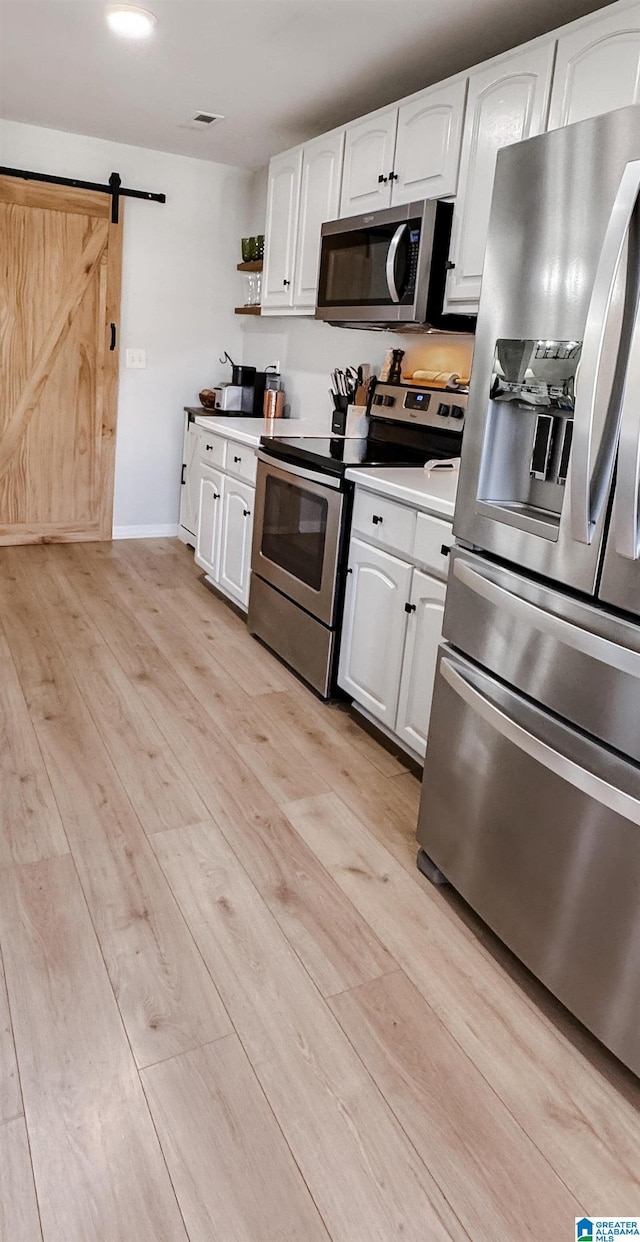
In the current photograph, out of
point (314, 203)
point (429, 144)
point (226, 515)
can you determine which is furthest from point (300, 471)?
point (314, 203)

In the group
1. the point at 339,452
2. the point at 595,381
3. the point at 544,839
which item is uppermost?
the point at 595,381

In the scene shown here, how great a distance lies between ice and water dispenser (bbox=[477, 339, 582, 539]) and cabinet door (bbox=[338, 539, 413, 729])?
76 centimetres

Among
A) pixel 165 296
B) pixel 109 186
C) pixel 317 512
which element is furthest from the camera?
pixel 165 296

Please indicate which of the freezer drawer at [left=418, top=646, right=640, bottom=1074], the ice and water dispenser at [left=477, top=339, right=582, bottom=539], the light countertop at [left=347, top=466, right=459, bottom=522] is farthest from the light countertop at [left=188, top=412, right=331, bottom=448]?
the freezer drawer at [left=418, top=646, right=640, bottom=1074]

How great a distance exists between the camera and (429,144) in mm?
2756

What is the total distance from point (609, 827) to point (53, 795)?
1532mm

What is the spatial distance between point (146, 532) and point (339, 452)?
2.45 metres

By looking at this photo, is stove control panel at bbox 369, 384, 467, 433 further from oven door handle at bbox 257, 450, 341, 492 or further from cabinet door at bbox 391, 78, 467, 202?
cabinet door at bbox 391, 78, 467, 202

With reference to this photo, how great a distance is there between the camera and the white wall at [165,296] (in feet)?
15.0

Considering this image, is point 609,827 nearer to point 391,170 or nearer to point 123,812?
point 123,812

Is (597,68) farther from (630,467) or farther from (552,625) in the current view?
(552,625)

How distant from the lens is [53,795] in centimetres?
228

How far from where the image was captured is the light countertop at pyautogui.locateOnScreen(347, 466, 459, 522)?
2.27 m

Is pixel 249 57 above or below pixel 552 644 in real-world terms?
above
